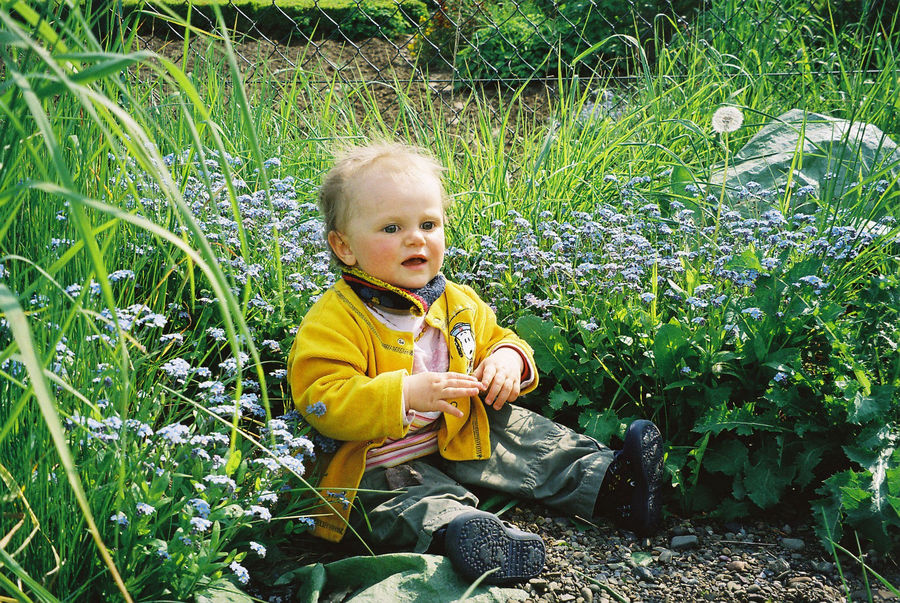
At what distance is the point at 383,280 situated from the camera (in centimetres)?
233

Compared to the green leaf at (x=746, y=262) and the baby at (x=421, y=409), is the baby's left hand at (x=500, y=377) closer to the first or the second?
the baby at (x=421, y=409)

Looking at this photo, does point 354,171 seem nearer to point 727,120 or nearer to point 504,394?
point 504,394

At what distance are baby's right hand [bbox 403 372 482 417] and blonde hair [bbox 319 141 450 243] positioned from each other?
0.52m

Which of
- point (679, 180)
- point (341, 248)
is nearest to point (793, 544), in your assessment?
point (341, 248)

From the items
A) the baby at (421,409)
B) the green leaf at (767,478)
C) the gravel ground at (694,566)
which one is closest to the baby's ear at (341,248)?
the baby at (421,409)

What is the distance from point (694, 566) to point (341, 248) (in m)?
1.26

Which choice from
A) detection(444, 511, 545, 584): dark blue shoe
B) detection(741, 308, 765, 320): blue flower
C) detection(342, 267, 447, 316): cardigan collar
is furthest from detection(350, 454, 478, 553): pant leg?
detection(741, 308, 765, 320): blue flower

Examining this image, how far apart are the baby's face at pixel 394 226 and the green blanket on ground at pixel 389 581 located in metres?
0.75

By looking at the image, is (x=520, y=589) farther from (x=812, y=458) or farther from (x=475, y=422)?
(x=812, y=458)

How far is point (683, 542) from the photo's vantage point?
223cm

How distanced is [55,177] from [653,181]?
259 centimetres

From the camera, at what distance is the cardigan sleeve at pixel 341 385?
2102 mm

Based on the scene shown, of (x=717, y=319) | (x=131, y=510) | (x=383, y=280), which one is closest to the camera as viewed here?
(x=131, y=510)

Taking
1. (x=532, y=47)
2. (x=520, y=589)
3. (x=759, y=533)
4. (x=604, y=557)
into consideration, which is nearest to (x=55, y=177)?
(x=520, y=589)
